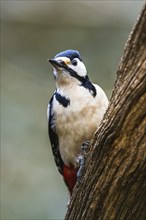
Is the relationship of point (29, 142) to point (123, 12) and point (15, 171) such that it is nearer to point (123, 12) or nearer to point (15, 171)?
point (15, 171)

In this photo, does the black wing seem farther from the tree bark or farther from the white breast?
the tree bark

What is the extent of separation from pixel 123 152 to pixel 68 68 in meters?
1.00

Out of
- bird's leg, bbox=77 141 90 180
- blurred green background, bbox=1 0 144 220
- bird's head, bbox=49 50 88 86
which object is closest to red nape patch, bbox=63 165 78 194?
bird's leg, bbox=77 141 90 180

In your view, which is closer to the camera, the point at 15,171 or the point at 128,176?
the point at 128,176

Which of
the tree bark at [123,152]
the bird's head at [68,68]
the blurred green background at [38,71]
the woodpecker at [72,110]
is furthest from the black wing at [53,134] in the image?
the blurred green background at [38,71]

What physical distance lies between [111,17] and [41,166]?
5.62ft

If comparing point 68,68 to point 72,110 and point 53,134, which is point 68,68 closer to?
point 72,110

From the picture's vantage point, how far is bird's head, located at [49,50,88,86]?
4.29 m

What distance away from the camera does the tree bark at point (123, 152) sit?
338 cm

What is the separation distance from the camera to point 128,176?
349 centimetres

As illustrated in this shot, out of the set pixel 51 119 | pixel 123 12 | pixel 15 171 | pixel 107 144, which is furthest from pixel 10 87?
pixel 107 144

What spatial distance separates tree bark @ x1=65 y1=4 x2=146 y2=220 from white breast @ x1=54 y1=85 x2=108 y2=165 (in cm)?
48

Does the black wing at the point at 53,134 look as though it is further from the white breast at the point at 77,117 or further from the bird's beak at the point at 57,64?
the bird's beak at the point at 57,64

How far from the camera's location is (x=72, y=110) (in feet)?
13.8
